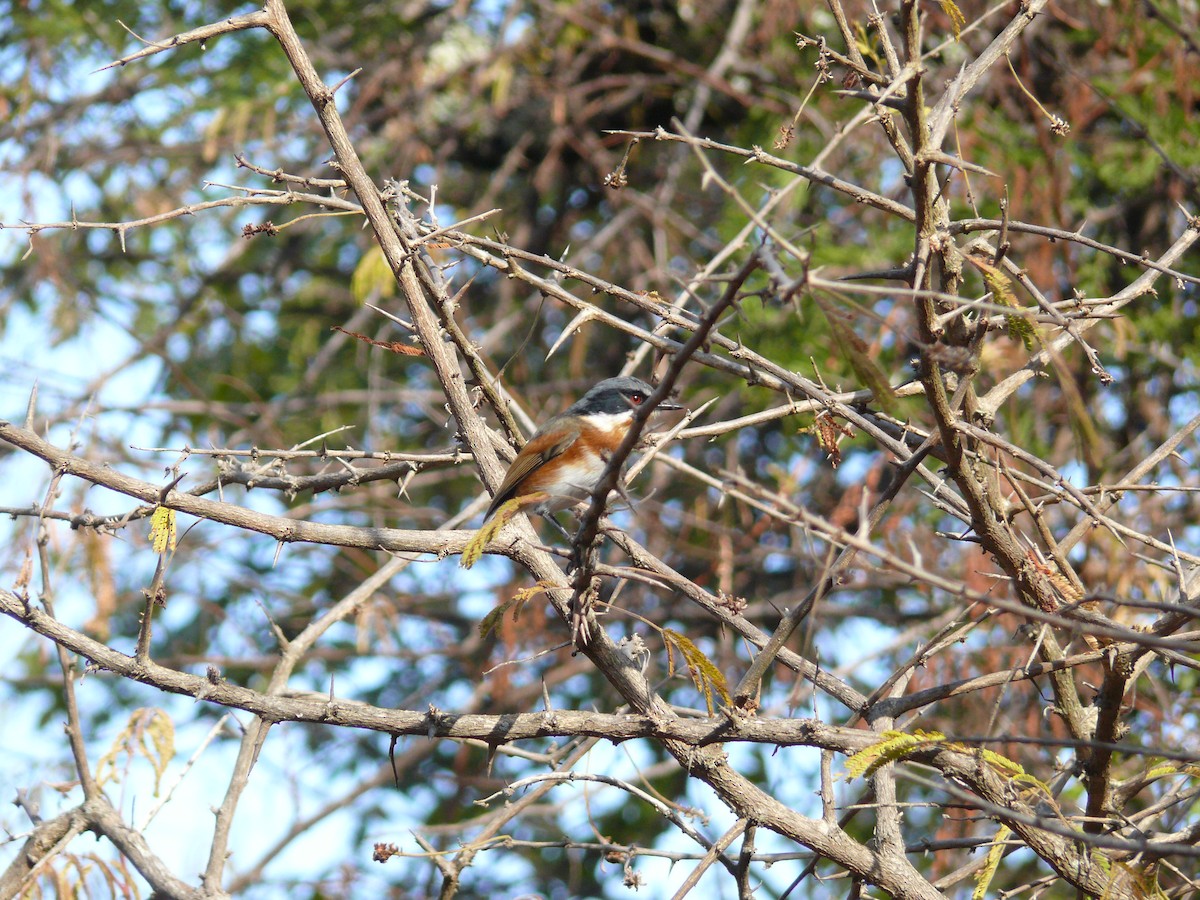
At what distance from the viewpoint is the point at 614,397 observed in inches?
178

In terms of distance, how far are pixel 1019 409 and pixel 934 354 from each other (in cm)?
507

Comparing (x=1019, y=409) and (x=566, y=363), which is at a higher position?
(x=566, y=363)

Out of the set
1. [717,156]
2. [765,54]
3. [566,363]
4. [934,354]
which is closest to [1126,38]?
[765,54]

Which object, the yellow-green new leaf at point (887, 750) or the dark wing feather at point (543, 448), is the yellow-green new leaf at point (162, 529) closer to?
the dark wing feather at point (543, 448)

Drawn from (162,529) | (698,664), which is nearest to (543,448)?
(162,529)

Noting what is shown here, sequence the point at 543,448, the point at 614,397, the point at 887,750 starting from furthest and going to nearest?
the point at 614,397, the point at 543,448, the point at 887,750

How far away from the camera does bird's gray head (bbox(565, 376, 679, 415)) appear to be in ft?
14.1

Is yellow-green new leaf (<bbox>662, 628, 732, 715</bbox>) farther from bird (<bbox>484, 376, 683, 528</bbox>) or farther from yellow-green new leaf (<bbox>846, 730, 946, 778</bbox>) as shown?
bird (<bbox>484, 376, 683, 528</bbox>)

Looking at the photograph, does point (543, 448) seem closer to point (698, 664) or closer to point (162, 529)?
point (162, 529)

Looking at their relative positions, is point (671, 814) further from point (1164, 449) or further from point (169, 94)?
point (169, 94)

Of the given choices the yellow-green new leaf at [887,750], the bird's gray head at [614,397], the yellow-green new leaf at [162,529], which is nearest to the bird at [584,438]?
the bird's gray head at [614,397]

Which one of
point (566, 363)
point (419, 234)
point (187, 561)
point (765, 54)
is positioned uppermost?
point (765, 54)

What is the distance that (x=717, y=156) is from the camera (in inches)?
336

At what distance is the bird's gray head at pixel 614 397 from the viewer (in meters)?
4.30
